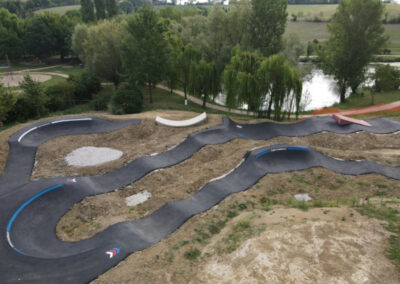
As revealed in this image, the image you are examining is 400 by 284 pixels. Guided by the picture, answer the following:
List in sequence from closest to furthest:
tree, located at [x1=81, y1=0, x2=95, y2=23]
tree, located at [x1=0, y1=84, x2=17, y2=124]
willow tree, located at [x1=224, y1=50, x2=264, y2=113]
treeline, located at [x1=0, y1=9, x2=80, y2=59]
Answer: tree, located at [x1=0, y1=84, x2=17, y2=124], willow tree, located at [x1=224, y1=50, x2=264, y2=113], treeline, located at [x1=0, y1=9, x2=80, y2=59], tree, located at [x1=81, y1=0, x2=95, y2=23]

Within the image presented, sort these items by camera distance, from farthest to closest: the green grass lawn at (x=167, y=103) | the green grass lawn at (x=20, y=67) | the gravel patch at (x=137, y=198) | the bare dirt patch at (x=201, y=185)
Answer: the green grass lawn at (x=20, y=67), the green grass lawn at (x=167, y=103), the gravel patch at (x=137, y=198), the bare dirt patch at (x=201, y=185)

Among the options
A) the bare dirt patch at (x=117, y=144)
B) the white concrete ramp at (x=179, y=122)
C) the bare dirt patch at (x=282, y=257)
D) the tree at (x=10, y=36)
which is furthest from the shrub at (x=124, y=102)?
the tree at (x=10, y=36)

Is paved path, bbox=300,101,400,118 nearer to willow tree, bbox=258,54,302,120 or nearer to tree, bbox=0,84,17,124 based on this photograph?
willow tree, bbox=258,54,302,120

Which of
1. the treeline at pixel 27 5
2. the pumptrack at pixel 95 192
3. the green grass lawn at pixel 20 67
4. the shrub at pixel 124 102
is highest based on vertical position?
the treeline at pixel 27 5

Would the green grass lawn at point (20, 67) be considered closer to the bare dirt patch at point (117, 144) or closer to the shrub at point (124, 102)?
the shrub at point (124, 102)

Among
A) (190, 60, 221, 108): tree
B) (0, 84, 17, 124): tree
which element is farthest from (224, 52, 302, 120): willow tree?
(0, 84, 17, 124): tree

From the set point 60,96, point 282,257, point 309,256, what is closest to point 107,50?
point 60,96
